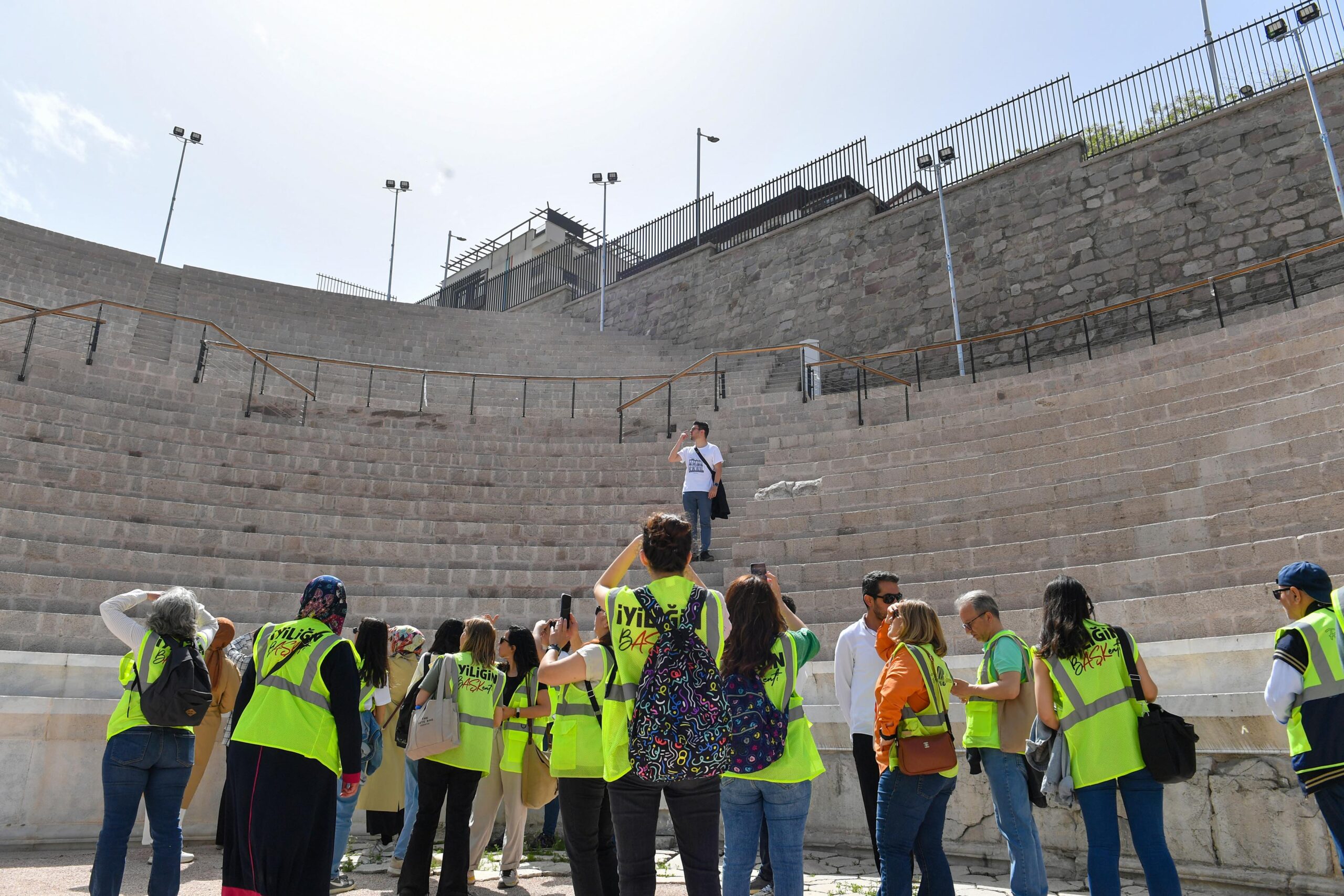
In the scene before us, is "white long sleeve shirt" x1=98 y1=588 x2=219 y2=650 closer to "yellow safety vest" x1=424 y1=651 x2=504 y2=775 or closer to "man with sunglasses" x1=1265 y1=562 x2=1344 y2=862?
"yellow safety vest" x1=424 y1=651 x2=504 y2=775

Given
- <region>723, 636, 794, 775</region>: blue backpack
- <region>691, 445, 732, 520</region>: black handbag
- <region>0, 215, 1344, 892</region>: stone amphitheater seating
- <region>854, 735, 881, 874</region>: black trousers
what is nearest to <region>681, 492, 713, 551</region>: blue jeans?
<region>691, 445, 732, 520</region>: black handbag

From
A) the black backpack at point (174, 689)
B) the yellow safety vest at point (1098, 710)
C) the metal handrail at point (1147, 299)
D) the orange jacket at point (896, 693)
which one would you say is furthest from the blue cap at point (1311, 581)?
the metal handrail at point (1147, 299)

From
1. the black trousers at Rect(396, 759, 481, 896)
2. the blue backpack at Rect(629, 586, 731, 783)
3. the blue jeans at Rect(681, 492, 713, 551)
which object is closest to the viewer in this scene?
the blue backpack at Rect(629, 586, 731, 783)

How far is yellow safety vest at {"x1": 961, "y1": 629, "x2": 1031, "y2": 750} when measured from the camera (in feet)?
12.6

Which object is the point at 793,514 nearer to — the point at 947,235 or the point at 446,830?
the point at 446,830

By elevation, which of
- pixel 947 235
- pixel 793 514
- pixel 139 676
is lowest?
pixel 139 676

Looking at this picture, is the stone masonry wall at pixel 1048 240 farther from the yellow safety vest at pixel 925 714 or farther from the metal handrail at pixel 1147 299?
the yellow safety vest at pixel 925 714

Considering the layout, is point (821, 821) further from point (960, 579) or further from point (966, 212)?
point (966, 212)

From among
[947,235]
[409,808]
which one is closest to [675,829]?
[409,808]

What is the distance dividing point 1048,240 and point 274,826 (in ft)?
52.5

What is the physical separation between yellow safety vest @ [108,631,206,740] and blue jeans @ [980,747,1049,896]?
3560mm

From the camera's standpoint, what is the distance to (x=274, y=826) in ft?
10.4

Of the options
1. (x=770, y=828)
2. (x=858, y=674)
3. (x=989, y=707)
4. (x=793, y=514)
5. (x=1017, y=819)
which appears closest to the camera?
(x=770, y=828)

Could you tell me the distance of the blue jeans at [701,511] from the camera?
877 centimetres
